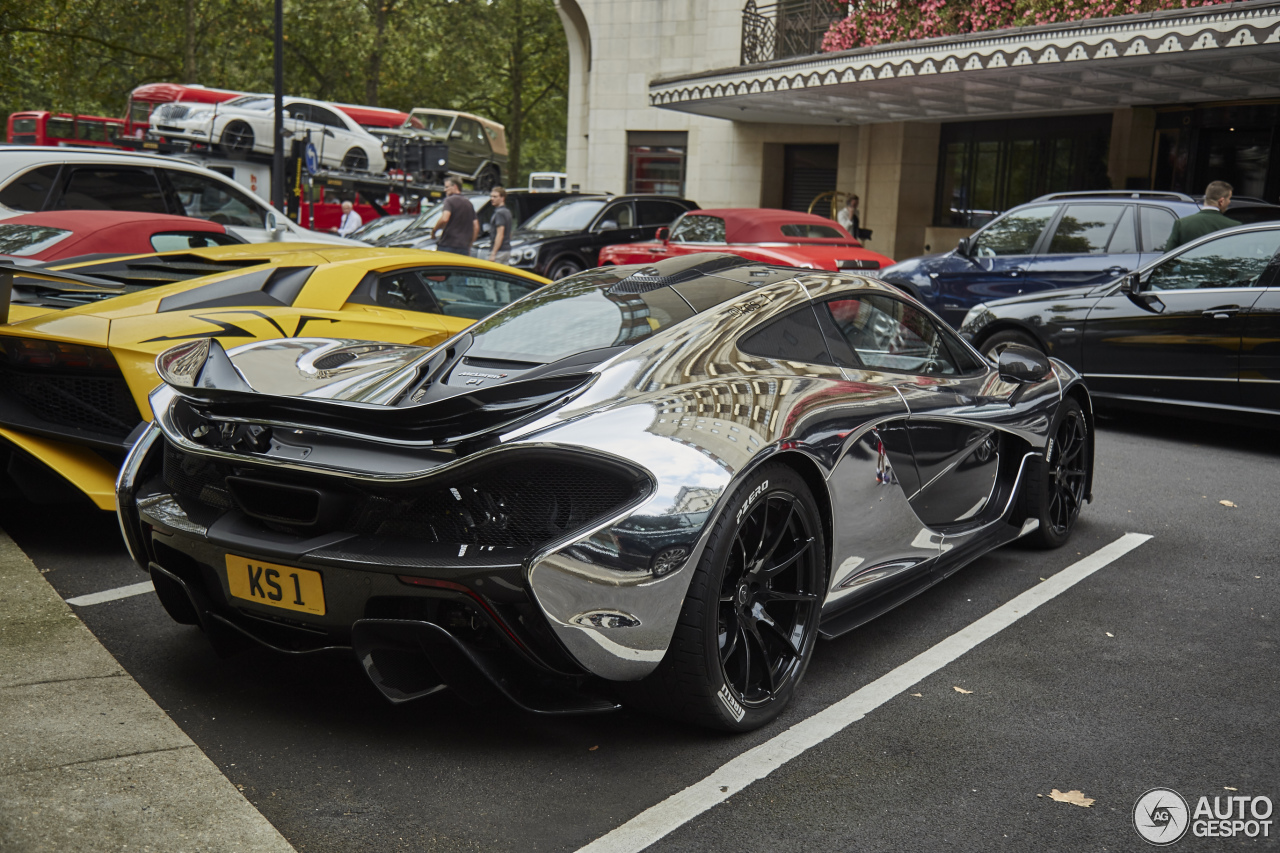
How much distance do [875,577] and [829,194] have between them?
921 inches

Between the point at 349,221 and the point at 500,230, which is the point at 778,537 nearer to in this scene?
the point at 500,230

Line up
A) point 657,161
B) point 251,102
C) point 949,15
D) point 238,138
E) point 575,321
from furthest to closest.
→ point 657,161
point 251,102
point 238,138
point 949,15
point 575,321

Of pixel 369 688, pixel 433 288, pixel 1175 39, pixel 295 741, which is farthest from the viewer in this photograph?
pixel 1175 39

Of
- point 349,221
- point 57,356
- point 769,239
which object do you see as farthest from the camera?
point 349,221

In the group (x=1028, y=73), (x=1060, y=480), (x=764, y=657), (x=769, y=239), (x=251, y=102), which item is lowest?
(x=764, y=657)

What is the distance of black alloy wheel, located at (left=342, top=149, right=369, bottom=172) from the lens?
91.8 ft

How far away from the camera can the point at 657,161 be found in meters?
31.4

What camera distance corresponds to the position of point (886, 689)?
3779 mm

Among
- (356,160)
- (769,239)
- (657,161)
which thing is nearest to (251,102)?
(356,160)

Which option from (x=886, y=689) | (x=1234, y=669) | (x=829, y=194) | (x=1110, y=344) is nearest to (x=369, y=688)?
(x=886, y=689)

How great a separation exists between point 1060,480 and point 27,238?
6.42m

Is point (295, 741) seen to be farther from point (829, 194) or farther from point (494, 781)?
point (829, 194)

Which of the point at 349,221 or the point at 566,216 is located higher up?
the point at 566,216

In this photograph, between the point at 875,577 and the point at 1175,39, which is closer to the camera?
the point at 875,577
